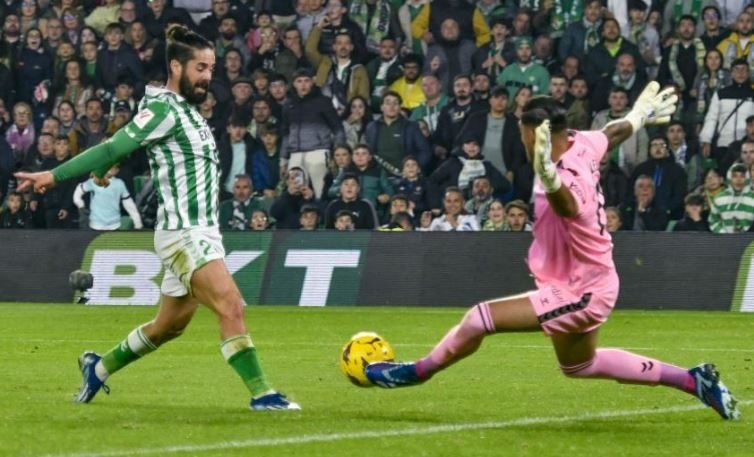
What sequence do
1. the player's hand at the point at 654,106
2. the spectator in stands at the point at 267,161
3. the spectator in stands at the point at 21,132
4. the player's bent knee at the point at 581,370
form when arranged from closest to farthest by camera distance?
the player's bent knee at the point at 581,370 → the player's hand at the point at 654,106 → the spectator in stands at the point at 267,161 → the spectator in stands at the point at 21,132

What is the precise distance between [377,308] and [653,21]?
5962 mm

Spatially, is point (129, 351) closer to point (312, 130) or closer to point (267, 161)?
point (312, 130)

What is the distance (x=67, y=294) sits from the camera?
21.9m

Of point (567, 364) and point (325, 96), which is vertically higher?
point (567, 364)

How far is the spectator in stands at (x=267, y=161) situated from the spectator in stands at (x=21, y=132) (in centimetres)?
361

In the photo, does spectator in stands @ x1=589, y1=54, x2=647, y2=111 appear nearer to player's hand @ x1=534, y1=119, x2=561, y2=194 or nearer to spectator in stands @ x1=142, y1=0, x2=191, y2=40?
spectator in stands @ x1=142, y1=0, x2=191, y2=40


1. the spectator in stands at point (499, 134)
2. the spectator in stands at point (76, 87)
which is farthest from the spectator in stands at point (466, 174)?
the spectator in stands at point (76, 87)

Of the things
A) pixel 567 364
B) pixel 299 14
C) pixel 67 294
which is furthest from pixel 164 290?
pixel 299 14

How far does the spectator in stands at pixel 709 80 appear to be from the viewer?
72.2ft

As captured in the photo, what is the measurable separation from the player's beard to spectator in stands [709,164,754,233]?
1171 centimetres

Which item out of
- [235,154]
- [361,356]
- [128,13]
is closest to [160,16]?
[128,13]

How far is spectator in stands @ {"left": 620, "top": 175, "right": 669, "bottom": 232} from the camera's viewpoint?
2156 centimetres

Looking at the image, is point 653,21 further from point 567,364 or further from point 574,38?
point 567,364

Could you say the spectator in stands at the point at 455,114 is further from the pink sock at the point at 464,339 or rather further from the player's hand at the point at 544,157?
the player's hand at the point at 544,157
